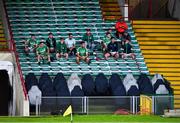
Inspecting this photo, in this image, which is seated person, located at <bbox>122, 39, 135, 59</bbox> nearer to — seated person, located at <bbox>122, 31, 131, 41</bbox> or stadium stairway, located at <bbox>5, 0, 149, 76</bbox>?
stadium stairway, located at <bbox>5, 0, 149, 76</bbox>

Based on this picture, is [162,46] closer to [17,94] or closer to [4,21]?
[4,21]

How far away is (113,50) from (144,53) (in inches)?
91.0

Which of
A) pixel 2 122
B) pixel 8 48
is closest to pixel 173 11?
pixel 8 48

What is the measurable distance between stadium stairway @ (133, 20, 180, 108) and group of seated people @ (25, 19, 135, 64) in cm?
148

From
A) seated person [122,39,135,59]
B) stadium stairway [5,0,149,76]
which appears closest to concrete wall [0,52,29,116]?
stadium stairway [5,0,149,76]

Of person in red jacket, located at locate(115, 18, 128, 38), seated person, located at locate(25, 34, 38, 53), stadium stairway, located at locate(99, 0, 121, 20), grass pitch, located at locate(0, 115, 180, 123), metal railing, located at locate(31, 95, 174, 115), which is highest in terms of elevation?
stadium stairway, located at locate(99, 0, 121, 20)

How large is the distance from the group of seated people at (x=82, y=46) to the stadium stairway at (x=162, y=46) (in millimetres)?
1482

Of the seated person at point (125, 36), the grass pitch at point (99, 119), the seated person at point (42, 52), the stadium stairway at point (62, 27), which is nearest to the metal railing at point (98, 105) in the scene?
the grass pitch at point (99, 119)

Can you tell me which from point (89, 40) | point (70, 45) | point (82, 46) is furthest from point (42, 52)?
Answer: point (89, 40)

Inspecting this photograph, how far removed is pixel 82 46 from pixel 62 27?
324 cm

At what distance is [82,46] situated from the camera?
4159 centimetres

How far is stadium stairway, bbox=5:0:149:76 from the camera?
41344 mm

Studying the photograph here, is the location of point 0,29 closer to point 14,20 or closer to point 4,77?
point 14,20

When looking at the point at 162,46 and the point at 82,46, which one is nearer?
the point at 82,46
